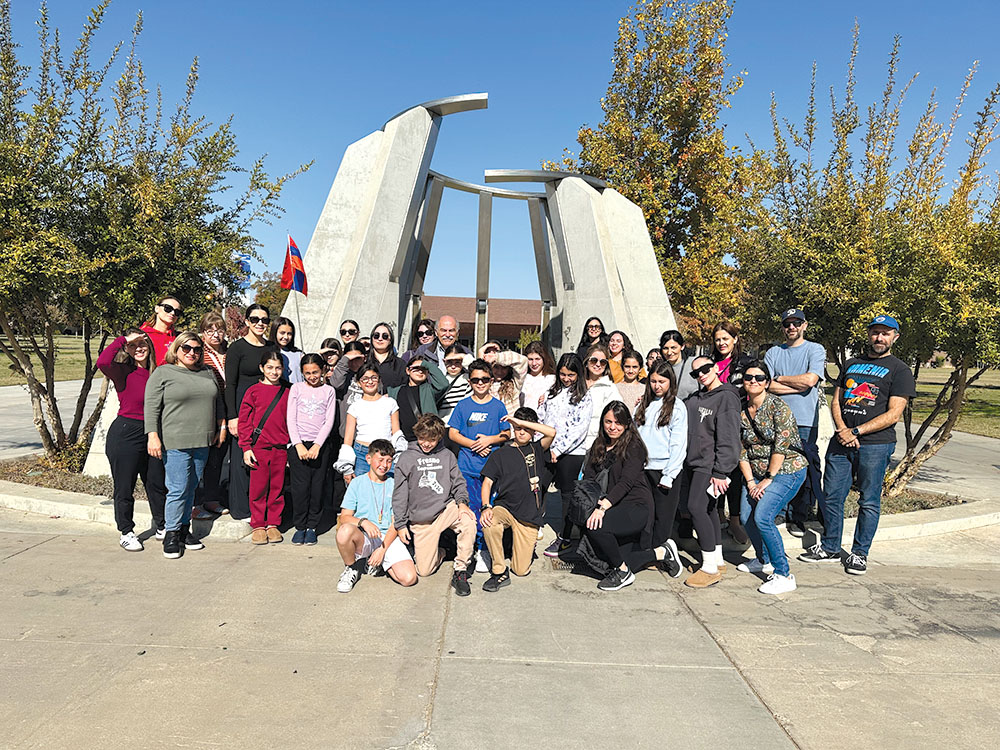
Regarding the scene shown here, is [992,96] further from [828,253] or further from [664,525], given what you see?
[664,525]

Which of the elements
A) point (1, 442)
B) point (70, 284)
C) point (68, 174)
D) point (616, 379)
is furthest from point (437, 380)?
point (1, 442)

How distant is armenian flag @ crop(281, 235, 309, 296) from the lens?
345 inches

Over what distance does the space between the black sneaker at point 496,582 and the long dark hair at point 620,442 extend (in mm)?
980

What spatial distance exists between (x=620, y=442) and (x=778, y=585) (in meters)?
1.36

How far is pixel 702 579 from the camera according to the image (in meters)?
4.43

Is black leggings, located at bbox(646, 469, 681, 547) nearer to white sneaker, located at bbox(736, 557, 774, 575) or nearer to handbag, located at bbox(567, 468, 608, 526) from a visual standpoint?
handbag, located at bbox(567, 468, 608, 526)

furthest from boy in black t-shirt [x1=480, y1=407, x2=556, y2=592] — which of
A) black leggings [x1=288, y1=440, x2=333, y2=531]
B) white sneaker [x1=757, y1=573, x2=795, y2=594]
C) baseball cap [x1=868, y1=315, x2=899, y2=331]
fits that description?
baseball cap [x1=868, y1=315, x2=899, y2=331]

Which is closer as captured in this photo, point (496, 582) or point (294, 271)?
point (496, 582)

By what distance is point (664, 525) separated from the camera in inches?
182

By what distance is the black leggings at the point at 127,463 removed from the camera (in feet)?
15.7

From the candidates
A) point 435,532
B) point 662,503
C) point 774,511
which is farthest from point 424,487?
point 774,511

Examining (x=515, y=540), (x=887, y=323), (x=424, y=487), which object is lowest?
(x=515, y=540)

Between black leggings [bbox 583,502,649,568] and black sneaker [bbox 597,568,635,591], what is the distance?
0.05 meters

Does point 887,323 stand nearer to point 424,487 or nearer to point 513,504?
point 513,504
